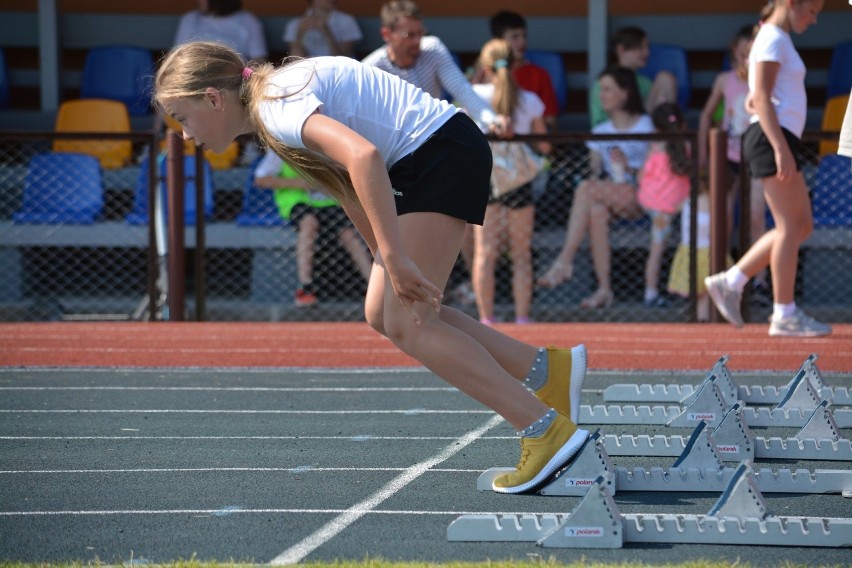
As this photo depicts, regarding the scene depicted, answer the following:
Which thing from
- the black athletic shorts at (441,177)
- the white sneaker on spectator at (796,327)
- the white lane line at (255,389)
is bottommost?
the white lane line at (255,389)

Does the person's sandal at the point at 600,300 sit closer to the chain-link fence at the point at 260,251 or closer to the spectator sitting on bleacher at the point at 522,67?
the chain-link fence at the point at 260,251

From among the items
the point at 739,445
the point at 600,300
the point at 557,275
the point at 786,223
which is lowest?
the point at 600,300

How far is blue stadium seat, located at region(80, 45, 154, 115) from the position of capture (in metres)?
12.6

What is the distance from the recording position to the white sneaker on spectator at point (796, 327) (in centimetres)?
785

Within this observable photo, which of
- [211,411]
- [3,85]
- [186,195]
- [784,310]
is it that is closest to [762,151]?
[784,310]

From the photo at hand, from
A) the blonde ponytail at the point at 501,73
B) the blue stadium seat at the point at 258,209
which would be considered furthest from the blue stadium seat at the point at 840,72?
the blue stadium seat at the point at 258,209

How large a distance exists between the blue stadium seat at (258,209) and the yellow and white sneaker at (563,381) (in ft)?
19.8

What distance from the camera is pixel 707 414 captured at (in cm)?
534

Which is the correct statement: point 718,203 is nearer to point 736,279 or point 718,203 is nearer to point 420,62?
point 736,279

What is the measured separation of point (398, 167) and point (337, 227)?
6115mm

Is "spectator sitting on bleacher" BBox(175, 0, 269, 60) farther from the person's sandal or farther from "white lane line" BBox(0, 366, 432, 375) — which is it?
"white lane line" BBox(0, 366, 432, 375)

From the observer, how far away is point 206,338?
881 cm

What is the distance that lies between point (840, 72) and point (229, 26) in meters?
5.52

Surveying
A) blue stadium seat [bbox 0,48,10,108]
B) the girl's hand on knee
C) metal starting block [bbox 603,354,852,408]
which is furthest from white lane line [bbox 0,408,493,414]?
blue stadium seat [bbox 0,48,10,108]
